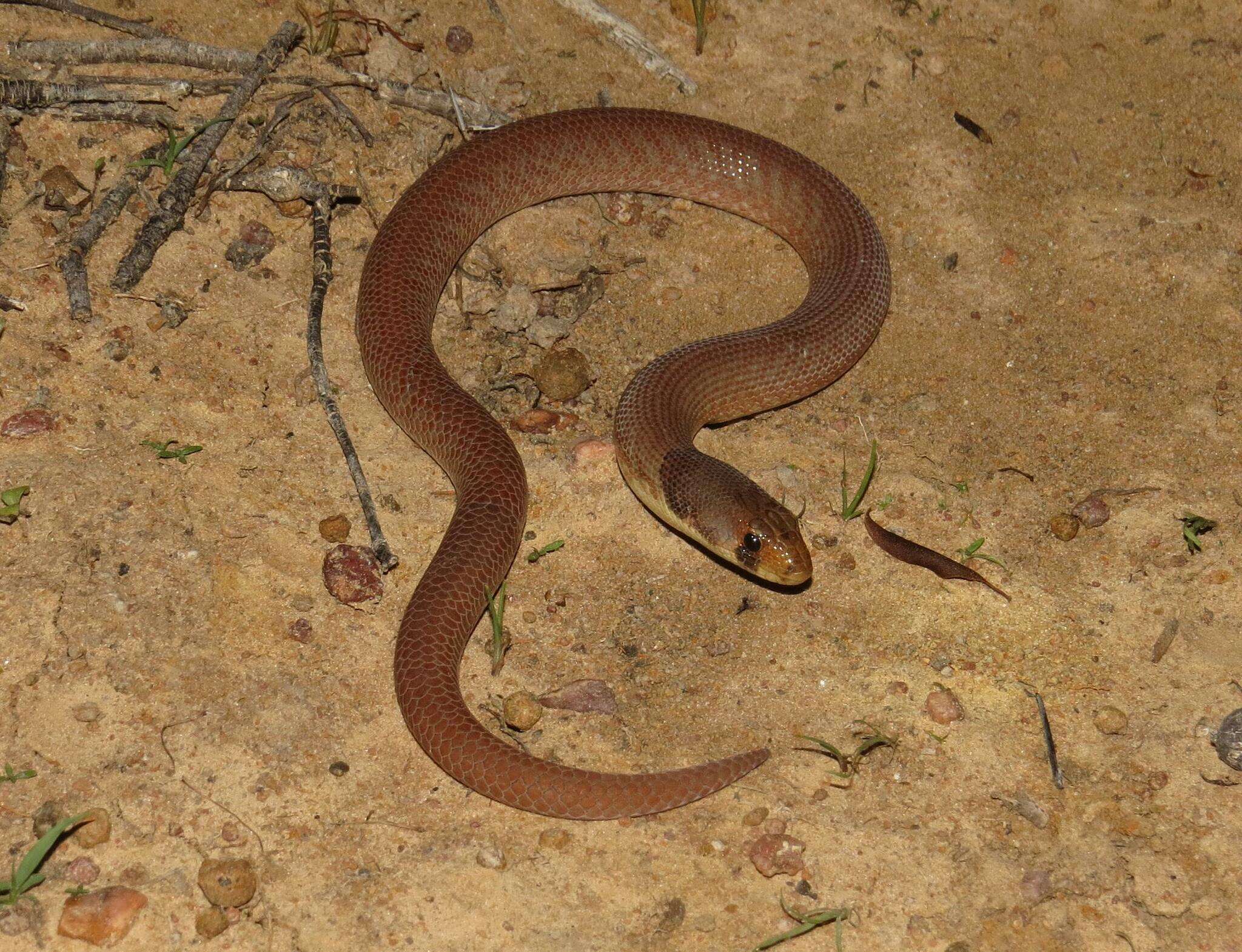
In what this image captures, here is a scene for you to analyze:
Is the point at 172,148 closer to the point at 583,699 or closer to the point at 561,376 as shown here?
the point at 561,376

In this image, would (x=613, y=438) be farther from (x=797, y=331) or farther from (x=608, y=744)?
(x=608, y=744)

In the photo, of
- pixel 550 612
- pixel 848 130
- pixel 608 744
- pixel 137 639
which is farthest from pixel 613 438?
pixel 848 130

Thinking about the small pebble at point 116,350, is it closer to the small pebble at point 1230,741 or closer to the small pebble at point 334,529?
the small pebble at point 334,529

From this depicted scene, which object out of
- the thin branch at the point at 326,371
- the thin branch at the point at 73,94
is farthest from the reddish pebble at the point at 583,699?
the thin branch at the point at 73,94

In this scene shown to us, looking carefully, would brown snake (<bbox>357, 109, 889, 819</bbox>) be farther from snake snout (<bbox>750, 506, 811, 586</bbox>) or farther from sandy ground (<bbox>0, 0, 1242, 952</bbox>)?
sandy ground (<bbox>0, 0, 1242, 952</bbox>)

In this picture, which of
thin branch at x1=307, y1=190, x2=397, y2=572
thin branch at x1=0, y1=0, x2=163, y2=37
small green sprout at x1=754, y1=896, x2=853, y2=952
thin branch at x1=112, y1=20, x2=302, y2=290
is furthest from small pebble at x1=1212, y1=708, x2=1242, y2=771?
thin branch at x1=0, y1=0, x2=163, y2=37
